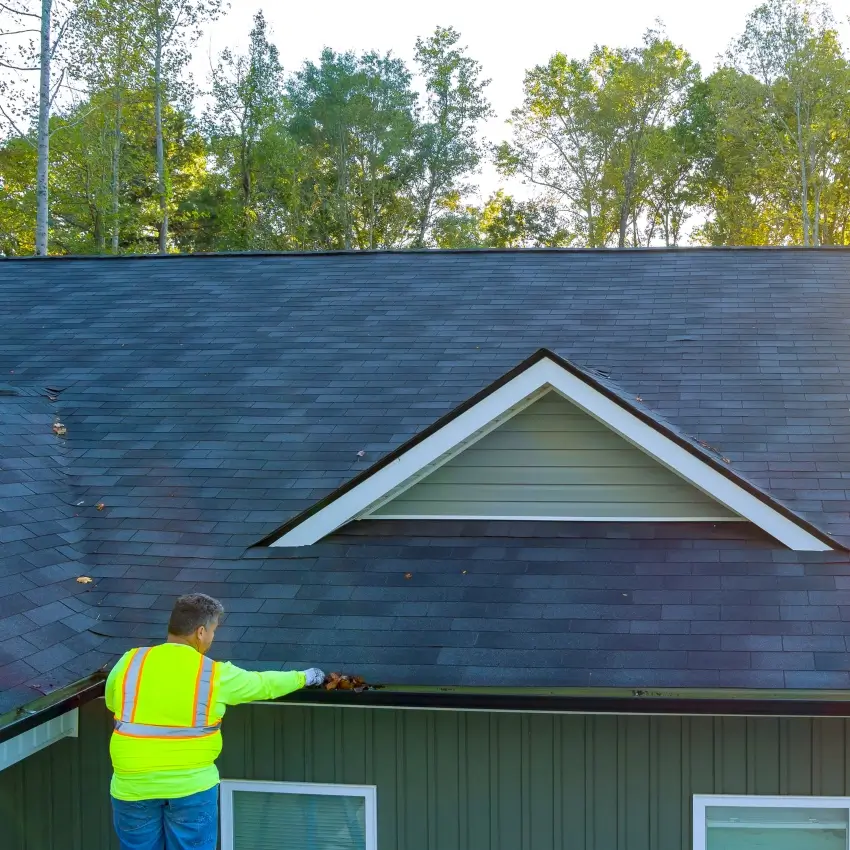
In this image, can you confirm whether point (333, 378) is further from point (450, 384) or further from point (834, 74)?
point (834, 74)

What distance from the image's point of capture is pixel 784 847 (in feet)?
16.1

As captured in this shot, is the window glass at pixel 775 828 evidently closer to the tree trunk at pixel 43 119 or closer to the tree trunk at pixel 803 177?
the tree trunk at pixel 43 119

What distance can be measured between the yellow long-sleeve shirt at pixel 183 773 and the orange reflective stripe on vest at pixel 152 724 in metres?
0.05

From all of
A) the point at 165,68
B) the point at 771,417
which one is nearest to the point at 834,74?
the point at 165,68

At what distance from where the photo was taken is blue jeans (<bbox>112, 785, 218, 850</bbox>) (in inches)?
143

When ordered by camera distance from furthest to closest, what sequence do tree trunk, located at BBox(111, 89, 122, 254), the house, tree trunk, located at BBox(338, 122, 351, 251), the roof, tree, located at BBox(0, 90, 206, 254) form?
tree trunk, located at BBox(338, 122, 351, 251)
tree trunk, located at BBox(111, 89, 122, 254)
tree, located at BBox(0, 90, 206, 254)
the roof
the house

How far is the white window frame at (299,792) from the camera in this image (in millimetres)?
5055

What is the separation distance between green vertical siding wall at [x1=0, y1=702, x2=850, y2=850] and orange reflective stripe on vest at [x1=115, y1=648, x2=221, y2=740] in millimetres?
1589

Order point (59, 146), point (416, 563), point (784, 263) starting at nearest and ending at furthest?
point (416, 563)
point (784, 263)
point (59, 146)

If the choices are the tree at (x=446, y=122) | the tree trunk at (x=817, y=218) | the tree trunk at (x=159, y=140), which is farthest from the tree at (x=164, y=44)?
the tree trunk at (x=817, y=218)

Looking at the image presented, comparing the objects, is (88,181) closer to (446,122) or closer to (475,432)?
(446,122)

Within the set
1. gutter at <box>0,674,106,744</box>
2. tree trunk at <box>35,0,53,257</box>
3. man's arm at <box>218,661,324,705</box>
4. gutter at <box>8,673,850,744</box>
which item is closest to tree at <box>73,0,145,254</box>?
tree trunk at <box>35,0,53,257</box>

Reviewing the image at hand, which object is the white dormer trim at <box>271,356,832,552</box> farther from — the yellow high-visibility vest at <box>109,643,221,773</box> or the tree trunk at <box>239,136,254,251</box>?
the tree trunk at <box>239,136,254,251</box>

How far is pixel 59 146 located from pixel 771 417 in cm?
2492
